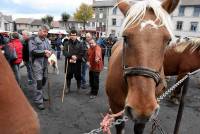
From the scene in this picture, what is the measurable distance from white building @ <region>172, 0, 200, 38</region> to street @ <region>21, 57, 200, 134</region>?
136 feet

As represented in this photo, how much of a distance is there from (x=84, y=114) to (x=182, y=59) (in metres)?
3.61

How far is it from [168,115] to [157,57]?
4.67m

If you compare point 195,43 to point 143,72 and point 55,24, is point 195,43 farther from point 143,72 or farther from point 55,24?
point 55,24

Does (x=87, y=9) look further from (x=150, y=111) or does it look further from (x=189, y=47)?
(x=150, y=111)

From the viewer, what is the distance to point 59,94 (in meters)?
7.88

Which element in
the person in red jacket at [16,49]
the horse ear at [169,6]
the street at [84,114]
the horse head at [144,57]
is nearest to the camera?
the horse head at [144,57]

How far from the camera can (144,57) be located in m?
2.09

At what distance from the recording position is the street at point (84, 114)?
527cm

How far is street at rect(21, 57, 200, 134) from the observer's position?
5270mm


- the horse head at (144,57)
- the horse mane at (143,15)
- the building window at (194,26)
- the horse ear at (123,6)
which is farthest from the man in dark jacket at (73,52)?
the building window at (194,26)

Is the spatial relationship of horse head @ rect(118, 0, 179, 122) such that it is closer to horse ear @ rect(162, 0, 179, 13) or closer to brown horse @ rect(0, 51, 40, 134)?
horse ear @ rect(162, 0, 179, 13)

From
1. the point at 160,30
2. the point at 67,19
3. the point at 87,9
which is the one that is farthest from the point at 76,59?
the point at 67,19

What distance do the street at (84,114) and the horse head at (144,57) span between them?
126 inches

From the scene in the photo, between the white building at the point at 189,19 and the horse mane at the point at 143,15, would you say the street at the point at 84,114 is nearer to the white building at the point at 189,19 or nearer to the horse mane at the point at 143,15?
the horse mane at the point at 143,15
